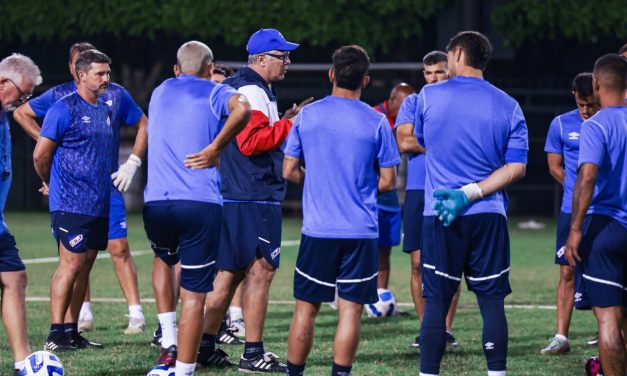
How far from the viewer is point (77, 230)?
9102 mm

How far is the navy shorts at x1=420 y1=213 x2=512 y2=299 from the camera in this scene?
697 cm

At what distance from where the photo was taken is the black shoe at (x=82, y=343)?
9.27 metres

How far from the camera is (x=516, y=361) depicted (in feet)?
29.5

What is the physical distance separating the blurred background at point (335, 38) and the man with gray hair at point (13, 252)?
1633 centimetres

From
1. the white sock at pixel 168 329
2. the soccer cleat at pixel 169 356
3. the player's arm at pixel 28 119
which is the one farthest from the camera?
the player's arm at pixel 28 119

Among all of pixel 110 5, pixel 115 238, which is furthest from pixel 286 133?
pixel 110 5

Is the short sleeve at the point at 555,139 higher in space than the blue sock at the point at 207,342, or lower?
higher

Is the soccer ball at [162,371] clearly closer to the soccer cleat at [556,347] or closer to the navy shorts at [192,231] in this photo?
the navy shorts at [192,231]

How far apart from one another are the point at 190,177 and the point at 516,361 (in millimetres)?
3221

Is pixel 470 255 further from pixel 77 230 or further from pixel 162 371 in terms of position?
pixel 77 230

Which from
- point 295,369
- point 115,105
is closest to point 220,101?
point 295,369

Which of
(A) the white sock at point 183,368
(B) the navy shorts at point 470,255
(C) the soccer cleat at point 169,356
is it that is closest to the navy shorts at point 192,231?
(A) the white sock at point 183,368

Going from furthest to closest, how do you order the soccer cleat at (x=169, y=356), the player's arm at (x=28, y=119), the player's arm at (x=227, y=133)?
the player's arm at (x=28, y=119) → the soccer cleat at (x=169, y=356) → the player's arm at (x=227, y=133)

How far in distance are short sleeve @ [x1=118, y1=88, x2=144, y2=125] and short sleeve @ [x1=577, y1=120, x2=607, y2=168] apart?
14.4 ft
